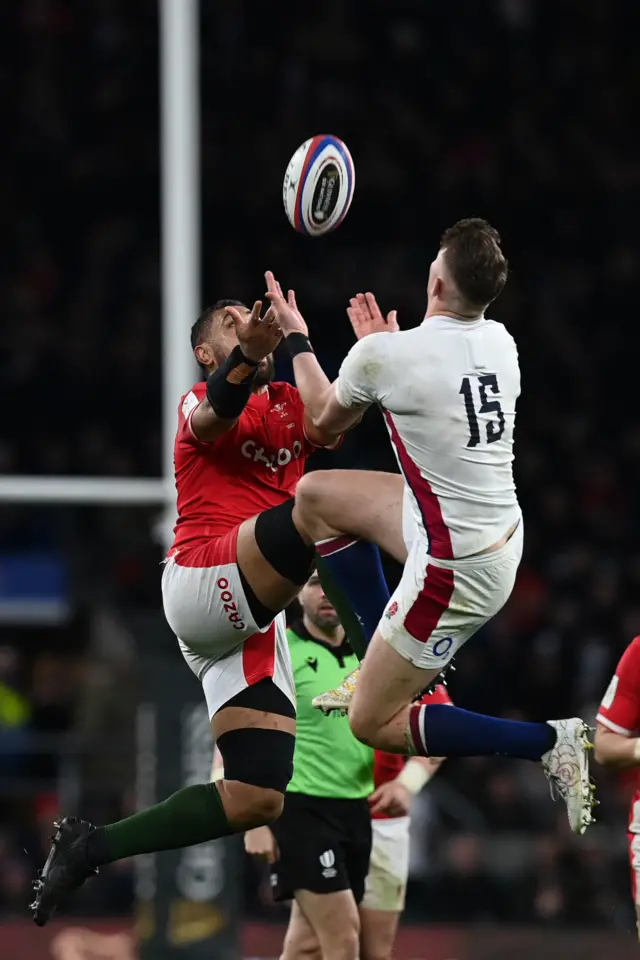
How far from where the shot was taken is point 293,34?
539 inches

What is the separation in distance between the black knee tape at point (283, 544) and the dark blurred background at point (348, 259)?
187 inches

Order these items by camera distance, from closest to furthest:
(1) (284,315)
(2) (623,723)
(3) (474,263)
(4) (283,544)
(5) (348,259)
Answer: (3) (474,263), (4) (283,544), (1) (284,315), (2) (623,723), (5) (348,259)

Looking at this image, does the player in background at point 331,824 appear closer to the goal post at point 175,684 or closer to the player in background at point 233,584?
the player in background at point 233,584

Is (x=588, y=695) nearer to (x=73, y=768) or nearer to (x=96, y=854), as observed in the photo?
(x=73, y=768)

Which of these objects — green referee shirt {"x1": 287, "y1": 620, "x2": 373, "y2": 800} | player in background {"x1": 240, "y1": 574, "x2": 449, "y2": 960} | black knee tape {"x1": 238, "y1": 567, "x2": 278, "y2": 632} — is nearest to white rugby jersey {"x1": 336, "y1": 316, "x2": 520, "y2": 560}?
black knee tape {"x1": 238, "y1": 567, "x2": 278, "y2": 632}

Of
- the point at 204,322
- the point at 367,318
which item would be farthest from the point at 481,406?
the point at 204,322

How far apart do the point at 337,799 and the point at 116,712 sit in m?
3.26

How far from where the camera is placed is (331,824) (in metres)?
6.49

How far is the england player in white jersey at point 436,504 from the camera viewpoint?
472 cm

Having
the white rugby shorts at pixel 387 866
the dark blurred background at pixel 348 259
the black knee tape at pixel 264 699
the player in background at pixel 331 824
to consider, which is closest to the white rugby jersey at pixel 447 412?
the black knee tape at pixel 264 699

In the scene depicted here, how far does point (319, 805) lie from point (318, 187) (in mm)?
2419

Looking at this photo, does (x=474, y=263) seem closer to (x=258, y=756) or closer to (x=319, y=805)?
(x=258, y=756)

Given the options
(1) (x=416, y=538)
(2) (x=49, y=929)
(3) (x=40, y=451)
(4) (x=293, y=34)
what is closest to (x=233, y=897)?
(2) (x=49, y=929)

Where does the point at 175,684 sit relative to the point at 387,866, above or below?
above
